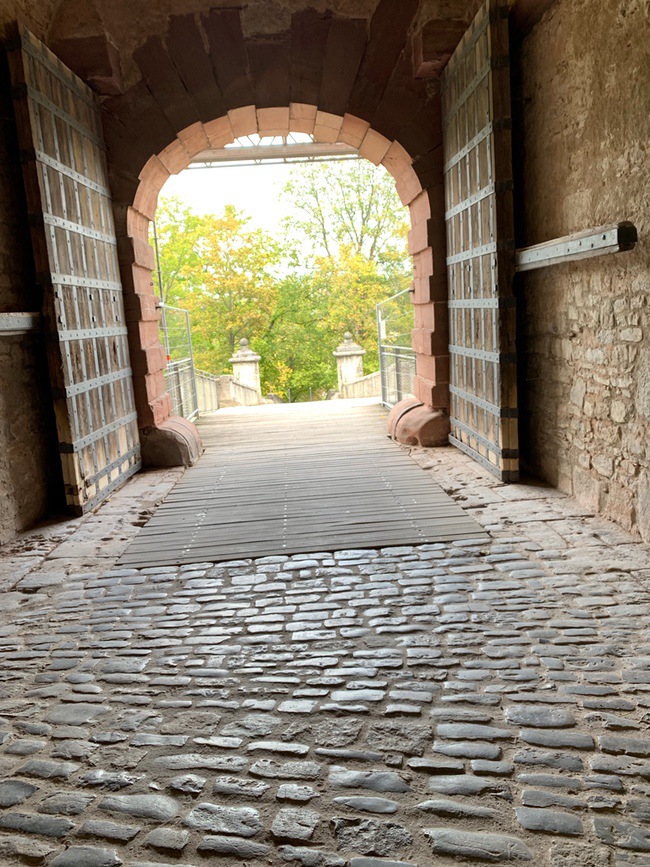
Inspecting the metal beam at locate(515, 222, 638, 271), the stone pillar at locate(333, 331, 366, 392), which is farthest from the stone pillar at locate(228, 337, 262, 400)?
the metal beam at locate(515, 222, 638, 271)

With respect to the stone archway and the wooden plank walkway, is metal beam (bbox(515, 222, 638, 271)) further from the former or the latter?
the stone archway

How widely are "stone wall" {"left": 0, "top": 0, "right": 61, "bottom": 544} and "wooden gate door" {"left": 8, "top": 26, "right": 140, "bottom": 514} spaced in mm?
222

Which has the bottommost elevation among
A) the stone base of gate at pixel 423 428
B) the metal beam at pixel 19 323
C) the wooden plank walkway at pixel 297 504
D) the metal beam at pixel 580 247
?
the wooden plank walkway at pixel 297 504

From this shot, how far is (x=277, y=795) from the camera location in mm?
2004

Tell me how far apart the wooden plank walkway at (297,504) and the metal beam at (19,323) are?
1582 millimetres

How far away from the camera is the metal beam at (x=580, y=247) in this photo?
359cm

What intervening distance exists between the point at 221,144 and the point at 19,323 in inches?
149

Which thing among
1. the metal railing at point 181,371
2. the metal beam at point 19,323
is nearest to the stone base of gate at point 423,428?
the metal railing at point 181,371

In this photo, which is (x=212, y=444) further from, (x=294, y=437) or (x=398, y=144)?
(x=398, y=144)

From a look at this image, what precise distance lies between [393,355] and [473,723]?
775 centimetres

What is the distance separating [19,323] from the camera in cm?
468

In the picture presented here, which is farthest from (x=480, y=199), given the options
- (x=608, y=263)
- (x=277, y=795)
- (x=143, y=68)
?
(x=277, y=795)

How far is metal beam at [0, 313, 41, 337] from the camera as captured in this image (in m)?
4.50

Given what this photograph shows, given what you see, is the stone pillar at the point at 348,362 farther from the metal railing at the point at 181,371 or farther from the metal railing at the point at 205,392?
the metal railing at the point at 181,371
